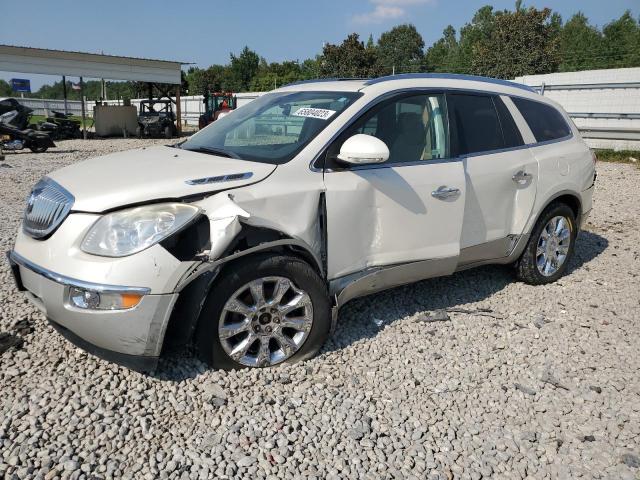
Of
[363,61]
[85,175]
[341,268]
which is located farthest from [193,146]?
[363,61]

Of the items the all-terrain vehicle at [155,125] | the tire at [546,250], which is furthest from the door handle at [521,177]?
the all-terrain vehicle at [155,125]

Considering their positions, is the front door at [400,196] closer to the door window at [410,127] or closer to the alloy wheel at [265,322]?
the door window at [410,127]

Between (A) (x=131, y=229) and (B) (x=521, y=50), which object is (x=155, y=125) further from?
(B) (x=521, y=50)

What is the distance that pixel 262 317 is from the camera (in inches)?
122

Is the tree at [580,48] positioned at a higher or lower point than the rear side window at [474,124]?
higher

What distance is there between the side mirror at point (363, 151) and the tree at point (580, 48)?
4572 centimetres

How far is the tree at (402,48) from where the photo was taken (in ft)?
228

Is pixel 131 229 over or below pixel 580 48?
below

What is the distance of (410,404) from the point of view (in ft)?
9.81

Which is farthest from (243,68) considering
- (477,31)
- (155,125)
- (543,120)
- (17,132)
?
(543,120)

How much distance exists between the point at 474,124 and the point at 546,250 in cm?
153

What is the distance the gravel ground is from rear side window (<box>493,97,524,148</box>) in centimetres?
142

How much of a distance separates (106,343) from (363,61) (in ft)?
139

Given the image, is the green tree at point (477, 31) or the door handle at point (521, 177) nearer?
the door handle at point (521, 177)
